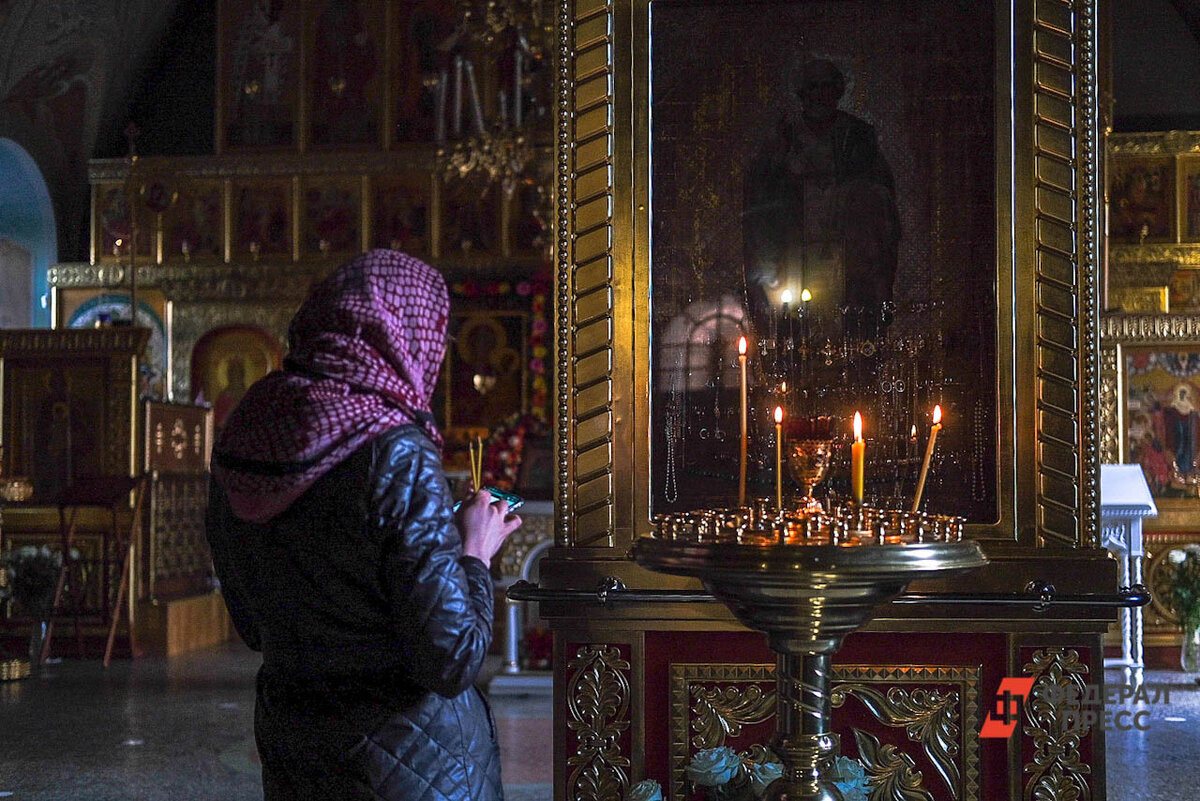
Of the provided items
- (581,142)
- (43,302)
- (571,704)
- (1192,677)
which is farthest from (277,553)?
(43,302)

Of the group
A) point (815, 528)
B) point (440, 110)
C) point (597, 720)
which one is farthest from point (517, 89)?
point (815, 528)

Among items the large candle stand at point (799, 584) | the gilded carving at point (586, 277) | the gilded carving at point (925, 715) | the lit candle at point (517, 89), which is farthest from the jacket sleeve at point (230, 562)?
the lit candle at point (517, 89)

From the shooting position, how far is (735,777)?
2.75 m

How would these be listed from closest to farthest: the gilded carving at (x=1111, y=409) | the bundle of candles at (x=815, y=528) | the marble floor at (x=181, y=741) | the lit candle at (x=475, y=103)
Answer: the bundle of candles at (x=815, y=528)
the marble floor at (x=181, y=741)
the gilded carving at (x=1111, y=409)
the lit candle at (x=475, y=103)

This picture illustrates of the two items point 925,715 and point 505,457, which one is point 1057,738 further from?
point 505,457

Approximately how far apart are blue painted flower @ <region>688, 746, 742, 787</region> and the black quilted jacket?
3.12ft

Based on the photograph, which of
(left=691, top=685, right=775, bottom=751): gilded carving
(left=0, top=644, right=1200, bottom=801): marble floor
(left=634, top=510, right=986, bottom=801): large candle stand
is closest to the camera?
(left=634, top=510, right=986, bottom=801): large candle stand

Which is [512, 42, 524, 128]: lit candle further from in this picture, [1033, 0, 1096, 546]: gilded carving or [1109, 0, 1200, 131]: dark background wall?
[1033, 0, 1096, 546]: gilded carving

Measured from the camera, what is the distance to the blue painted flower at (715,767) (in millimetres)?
2729

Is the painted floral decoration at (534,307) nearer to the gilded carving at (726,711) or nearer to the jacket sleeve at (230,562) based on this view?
the gilded carving at (726,711)

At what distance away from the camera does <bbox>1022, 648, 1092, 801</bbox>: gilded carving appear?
9.39 ft

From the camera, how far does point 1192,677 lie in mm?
7449

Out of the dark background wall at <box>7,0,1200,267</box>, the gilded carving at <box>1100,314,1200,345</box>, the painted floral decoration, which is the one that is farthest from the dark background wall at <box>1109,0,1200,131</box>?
the painted floral decoration

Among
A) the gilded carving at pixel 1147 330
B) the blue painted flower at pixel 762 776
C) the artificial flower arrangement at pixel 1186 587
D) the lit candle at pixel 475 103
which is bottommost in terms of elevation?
the artificial flower arrangement at pixel 1186 587
